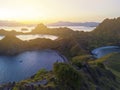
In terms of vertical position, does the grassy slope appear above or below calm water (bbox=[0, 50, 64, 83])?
above

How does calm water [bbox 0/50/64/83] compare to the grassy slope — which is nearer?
the grassy slope

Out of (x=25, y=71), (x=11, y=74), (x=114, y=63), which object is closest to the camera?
(x=114, y=63)

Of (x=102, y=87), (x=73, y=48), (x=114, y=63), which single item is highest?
(x=102, y=87)

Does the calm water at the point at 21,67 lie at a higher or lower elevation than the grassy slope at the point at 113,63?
lower

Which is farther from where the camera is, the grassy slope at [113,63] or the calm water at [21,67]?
the calm water at [21,67]

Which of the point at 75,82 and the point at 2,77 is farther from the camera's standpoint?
the point at 2,77

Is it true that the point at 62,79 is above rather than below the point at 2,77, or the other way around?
above

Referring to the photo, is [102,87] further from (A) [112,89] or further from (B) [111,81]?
(B) [111,81]

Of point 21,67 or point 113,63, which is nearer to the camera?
point 113,63

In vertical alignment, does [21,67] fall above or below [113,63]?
below

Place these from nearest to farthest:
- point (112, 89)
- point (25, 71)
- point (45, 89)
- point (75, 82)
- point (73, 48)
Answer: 1. point (45, 89)
2. point (75, 82)
3. point (112, 89)
4. point (25, 71)
5. point (73, 48)

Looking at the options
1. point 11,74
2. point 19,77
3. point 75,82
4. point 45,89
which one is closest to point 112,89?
point 75,82
